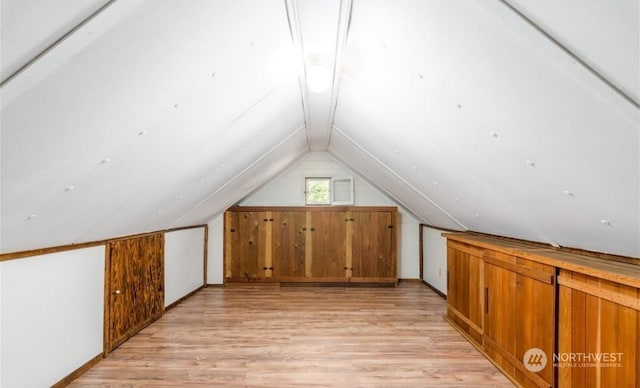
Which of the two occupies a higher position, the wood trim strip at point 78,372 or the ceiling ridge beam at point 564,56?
the ceiling ridge beam at point 564,56

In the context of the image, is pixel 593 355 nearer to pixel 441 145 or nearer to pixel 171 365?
pixel 441 145

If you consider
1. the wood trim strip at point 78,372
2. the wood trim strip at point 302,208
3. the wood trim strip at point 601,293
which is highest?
the wood trim strip at point 302,208

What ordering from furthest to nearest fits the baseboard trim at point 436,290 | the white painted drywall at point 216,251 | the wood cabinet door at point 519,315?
the white painted drywall at point 216,251 → the baseboard trim at point 436,290 → the wood cabinet door at point 519,315

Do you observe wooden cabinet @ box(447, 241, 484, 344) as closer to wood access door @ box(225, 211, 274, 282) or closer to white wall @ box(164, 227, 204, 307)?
wood access door @ box(225, 211, 274, 282)

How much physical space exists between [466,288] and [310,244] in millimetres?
2952

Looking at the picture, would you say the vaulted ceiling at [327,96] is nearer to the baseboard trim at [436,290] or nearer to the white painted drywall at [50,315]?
the white painted drywall at [50,315]

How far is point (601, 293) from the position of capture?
192 centimetres

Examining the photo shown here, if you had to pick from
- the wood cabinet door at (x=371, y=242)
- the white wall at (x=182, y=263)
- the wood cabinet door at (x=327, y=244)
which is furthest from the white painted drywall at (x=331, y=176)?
the white wall at (x=182, y=263)

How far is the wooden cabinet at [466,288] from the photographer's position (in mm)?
3459

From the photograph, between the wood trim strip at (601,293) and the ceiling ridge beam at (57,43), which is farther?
the wood trim strip at (601,293)

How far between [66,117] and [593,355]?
2.67 meters

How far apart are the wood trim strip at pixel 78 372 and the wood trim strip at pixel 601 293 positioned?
131 inches

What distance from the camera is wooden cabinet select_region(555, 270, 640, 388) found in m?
1.73

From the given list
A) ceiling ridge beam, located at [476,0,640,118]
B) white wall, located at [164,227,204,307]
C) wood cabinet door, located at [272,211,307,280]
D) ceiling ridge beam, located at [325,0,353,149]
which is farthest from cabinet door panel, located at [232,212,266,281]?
ceiling ridge beam, located at [476,0,640,118]
